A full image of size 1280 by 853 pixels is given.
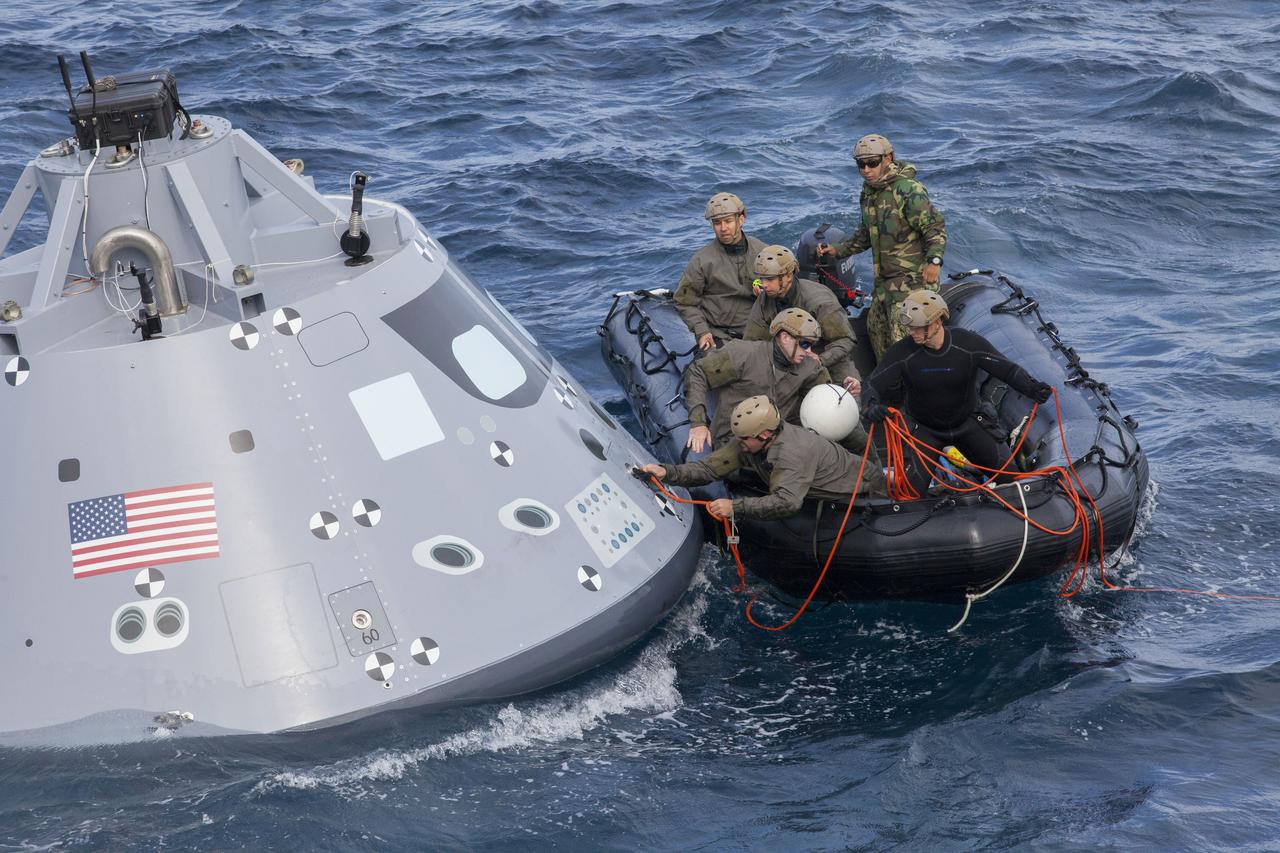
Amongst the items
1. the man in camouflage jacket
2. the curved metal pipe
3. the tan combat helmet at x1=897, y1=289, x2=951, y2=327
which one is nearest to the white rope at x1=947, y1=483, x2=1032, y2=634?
the tan combat helmet at x1=897, y1=289, x2=951, y2=327

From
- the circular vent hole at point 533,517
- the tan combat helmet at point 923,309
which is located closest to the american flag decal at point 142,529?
the circular vent hole at point 533,517

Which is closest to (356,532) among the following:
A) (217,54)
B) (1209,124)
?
(1209,124)

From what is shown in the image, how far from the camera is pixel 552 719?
726cm

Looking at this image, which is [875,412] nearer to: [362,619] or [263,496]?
[362,619]

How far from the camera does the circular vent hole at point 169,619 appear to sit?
664 centimetres

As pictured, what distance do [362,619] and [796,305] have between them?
404 centimetres

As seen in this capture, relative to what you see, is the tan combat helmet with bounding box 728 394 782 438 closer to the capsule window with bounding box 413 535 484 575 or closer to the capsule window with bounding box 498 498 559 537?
the capsule window with bounding box 498 498 559 537

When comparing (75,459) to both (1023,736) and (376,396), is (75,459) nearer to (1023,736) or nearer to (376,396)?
(376,396)

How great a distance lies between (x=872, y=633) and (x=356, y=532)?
3.34 metres

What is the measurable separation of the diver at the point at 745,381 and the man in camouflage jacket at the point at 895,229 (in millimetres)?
1504

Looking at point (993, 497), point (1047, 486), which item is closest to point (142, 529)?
point (993, 497)

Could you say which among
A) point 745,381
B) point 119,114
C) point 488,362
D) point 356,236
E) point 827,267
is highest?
point 119,114

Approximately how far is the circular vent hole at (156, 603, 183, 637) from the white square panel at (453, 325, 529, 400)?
2039 mm

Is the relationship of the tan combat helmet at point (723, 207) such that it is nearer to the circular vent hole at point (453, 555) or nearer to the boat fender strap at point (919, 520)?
the boat fender strap at point (919, 520)
